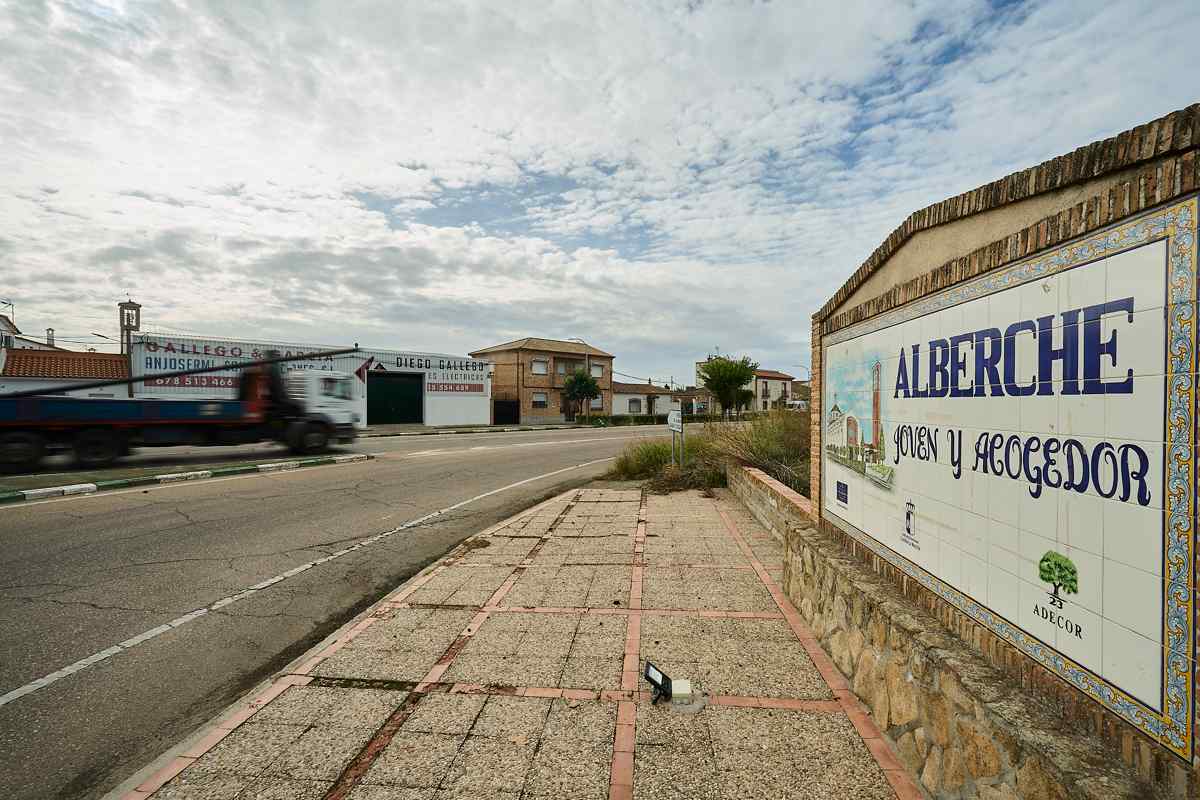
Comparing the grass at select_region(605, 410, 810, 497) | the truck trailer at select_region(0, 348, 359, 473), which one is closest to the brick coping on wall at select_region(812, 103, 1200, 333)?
the grass at select_region(605, 410, 810, 497)

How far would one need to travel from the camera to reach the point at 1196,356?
5.57ft

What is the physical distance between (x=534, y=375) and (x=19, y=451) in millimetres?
37848

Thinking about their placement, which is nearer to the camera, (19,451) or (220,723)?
(220,723)

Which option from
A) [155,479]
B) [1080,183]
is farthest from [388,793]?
[155,479]

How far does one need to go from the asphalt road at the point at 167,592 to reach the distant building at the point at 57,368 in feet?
84.5

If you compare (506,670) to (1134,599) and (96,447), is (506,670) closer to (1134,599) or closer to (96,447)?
(1134,599)

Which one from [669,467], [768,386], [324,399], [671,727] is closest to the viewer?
[671,727]

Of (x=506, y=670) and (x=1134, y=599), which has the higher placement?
(x=1134, y=599)

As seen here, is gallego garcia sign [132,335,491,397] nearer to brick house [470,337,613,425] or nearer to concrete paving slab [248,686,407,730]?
brick house [470,337,613,425]

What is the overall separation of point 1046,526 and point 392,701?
3590 millimetres

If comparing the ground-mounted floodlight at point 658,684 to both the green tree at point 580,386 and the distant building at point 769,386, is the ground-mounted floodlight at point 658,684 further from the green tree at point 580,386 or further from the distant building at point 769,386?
→ the distant building at point 769,386

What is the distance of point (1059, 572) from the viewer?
2.22 metres

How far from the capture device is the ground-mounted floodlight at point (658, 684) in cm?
364

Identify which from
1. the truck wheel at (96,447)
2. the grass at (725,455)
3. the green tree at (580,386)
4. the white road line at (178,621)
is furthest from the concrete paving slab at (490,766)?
the green tree at (580,386)
